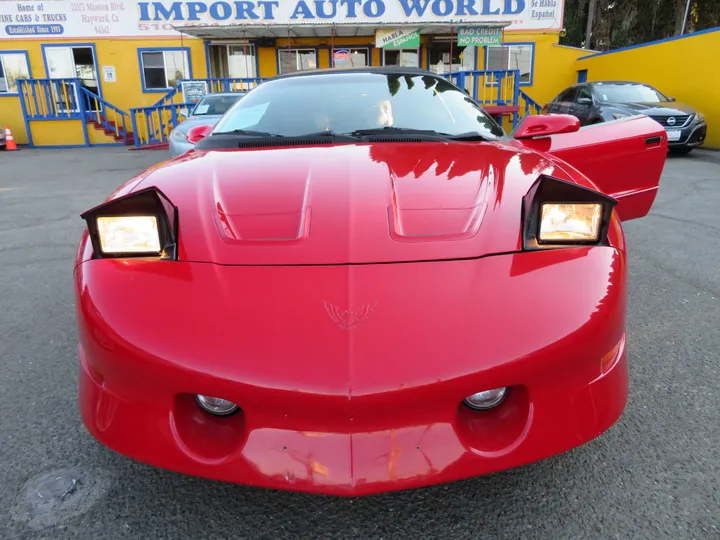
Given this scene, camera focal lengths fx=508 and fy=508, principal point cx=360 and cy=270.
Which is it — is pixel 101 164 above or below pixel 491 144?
below

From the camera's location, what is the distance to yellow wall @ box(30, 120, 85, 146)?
51.8 ft

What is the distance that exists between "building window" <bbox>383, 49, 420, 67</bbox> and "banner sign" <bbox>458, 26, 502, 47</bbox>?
7.86 feet

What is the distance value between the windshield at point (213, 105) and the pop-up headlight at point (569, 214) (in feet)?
28.4

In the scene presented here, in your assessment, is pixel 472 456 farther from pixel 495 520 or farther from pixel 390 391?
pixel 495 520

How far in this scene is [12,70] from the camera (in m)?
16.4

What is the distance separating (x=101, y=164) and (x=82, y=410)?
1108cm

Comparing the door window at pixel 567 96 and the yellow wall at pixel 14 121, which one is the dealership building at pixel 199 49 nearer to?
the yellow wall at pixel 14 121

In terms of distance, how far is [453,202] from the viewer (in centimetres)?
154

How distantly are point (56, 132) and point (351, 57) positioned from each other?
9.58 m

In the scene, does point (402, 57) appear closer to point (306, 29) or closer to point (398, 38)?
point (398, 38)

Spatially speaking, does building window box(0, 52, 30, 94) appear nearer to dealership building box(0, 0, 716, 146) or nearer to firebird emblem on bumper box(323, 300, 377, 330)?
dealership building box(0, 0, 716, 146)

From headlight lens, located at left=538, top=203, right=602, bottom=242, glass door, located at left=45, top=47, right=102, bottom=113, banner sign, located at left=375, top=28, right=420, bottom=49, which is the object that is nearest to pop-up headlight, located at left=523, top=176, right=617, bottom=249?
headlight lens, located at left=538, top=203, right=602, bottom=242

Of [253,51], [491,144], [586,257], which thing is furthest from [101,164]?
[586,257]

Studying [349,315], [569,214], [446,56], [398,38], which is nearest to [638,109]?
[398,38]
